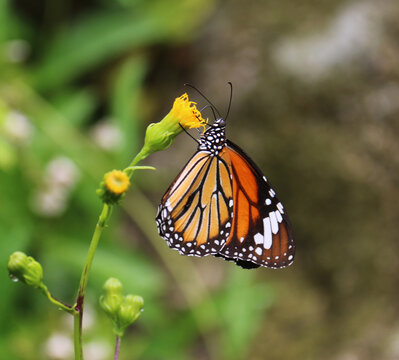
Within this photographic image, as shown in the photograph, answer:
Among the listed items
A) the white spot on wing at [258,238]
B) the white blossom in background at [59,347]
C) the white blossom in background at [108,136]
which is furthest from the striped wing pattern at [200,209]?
the white blossom in background at [108,136]

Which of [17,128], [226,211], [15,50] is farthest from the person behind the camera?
[15,50]

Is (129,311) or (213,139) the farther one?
(213,139)

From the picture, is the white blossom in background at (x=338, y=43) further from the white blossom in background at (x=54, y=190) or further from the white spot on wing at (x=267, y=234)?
the white spot on wing at (x=267, y=234)

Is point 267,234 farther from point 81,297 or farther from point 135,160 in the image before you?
point 81,297

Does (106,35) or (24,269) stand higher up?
(106,35)

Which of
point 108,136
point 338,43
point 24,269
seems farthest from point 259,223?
point 338,43

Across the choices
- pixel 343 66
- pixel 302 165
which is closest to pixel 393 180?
pixel 302 165

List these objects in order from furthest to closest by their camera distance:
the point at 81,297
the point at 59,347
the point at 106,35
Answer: the point at 106,35
the point at 59,347
the point at 81,297

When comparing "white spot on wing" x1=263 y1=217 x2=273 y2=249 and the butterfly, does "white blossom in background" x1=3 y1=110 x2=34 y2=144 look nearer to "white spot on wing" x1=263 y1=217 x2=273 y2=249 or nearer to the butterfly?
the butterfly
